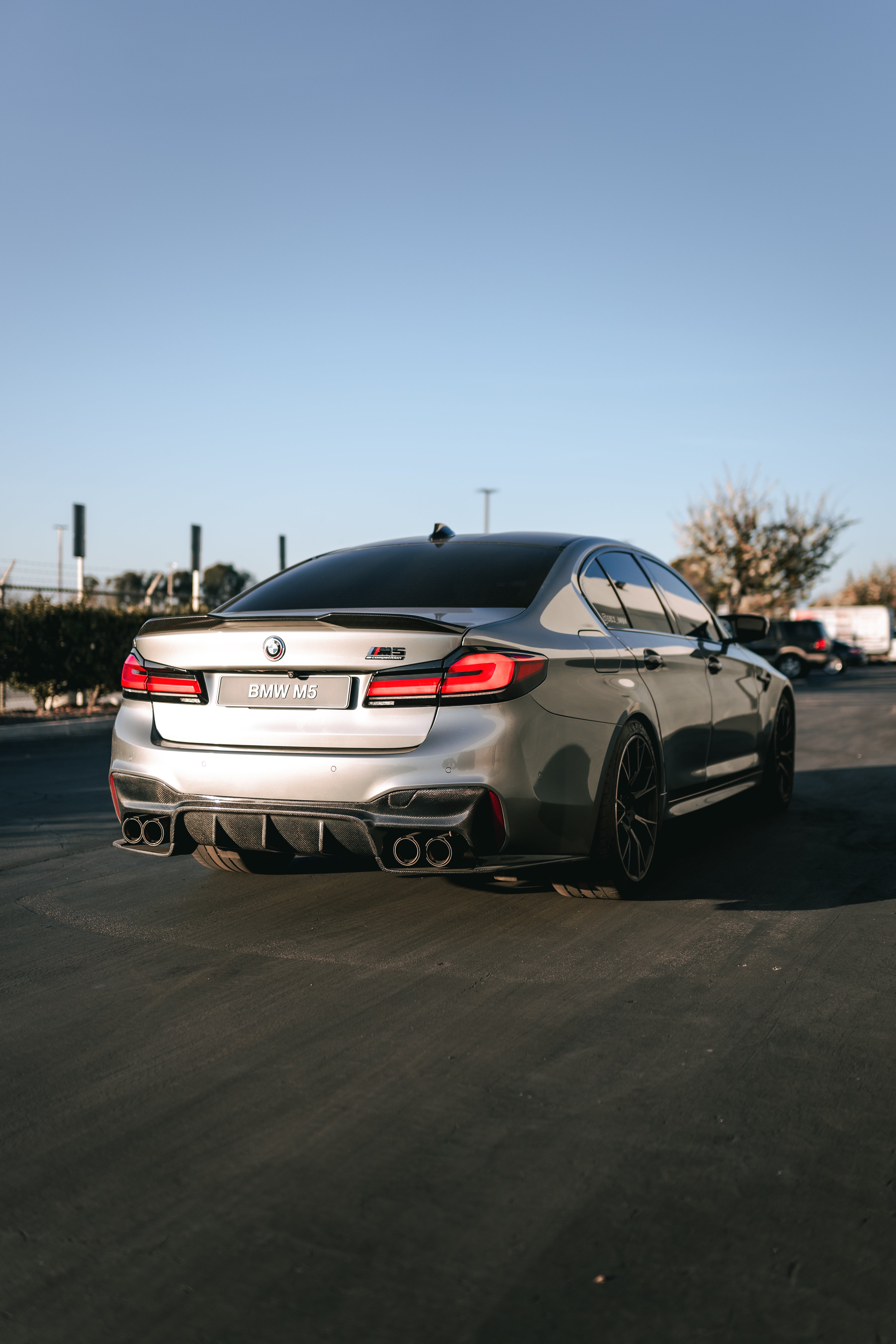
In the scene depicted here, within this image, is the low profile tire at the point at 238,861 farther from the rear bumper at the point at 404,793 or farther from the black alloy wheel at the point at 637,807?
the black alloy wheel at the point at 637,807

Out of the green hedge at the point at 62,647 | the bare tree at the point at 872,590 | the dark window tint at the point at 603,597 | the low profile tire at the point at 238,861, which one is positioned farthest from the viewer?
the bare tree at the point at 872,590

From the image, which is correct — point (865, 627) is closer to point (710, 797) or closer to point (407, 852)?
point (710, 797)

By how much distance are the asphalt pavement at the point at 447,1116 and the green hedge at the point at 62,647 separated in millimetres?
11338

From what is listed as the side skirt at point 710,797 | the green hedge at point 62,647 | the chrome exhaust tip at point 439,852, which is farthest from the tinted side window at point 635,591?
the green hedge at point 62,647

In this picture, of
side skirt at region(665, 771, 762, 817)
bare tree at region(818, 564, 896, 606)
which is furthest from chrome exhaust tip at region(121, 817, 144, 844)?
bare tree at region(818, 564, 896, 606)

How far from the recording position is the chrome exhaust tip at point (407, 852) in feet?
13.8

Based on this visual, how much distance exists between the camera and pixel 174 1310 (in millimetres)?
2074

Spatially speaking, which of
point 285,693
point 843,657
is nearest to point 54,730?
point 285,693

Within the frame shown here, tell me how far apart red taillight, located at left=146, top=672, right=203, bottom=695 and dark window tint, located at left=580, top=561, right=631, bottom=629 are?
181cm

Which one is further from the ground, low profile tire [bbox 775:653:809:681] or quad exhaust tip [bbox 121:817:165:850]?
quad exhaust tip [bbox 121:817:165:850]

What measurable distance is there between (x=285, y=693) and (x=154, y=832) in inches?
33.5

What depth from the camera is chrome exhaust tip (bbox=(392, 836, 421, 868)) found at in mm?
4215

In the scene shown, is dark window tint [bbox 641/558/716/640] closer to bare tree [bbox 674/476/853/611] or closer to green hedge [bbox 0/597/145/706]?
green hedge [bbox 0/597/145/706]

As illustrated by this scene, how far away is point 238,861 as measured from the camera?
18.3ft
